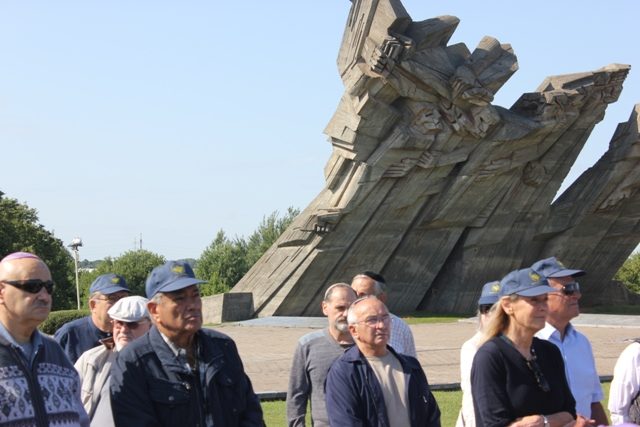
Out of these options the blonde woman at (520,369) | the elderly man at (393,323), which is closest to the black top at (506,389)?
the blonde woman at (520,369)

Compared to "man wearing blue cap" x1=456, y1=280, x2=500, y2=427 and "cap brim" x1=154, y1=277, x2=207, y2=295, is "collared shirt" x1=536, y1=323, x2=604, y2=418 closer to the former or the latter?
"man wearing blue cap" x1=456, y1=280, x2=500, y2=427

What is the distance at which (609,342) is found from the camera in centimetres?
1716

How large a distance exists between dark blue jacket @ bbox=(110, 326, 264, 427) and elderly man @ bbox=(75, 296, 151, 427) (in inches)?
31.8

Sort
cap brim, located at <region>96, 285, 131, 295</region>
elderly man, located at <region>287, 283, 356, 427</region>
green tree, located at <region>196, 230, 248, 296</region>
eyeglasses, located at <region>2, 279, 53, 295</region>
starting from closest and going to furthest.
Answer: eyeglasses, located at <region>2, 279, 53, 295</region>, elderly man, located at <region>287, 283, 356, 427</region>, cap brim, located at <region>96, 285, 131, 295</region>, green tree, located at <region>196, 230, 248, 296</region>

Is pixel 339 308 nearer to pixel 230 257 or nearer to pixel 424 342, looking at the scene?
pixel 424 342

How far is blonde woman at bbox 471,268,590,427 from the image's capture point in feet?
15.2

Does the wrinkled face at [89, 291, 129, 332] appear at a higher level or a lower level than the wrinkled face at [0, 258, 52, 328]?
lower

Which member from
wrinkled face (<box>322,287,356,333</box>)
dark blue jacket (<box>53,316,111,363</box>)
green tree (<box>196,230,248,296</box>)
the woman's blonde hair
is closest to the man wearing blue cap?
the woman's blonde hair

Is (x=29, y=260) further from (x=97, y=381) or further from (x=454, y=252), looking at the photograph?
(x=454, y=252)

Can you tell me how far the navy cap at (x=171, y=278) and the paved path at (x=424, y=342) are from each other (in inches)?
268

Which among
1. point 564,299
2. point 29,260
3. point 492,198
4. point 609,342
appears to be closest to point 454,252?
point 492,198

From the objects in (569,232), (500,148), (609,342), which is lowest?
(609,342)

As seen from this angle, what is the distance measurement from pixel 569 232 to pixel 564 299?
1897 cm

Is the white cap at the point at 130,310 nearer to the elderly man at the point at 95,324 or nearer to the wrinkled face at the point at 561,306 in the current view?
the elderly man at the point at 95,324
